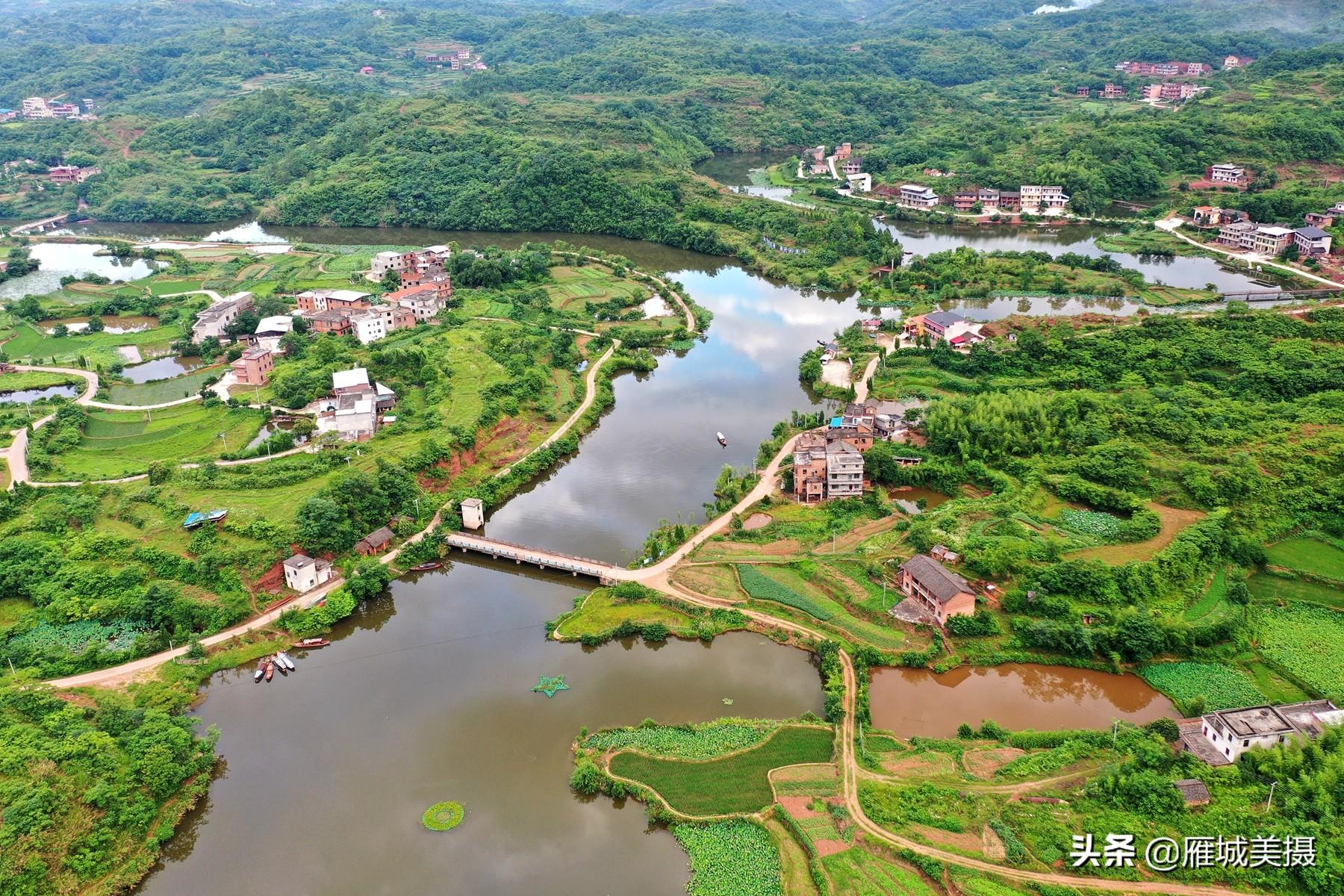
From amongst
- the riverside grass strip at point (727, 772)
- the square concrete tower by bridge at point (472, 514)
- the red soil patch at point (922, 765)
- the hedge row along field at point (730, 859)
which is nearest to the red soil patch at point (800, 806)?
the riverside grass strip at point (727, 772)

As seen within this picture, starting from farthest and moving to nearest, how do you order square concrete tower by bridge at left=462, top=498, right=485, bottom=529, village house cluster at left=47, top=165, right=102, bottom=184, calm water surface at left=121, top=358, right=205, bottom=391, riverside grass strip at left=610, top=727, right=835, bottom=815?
village house cluster at left=47, top=165, right=102, bottom=184
calm water surface at left=121, top=358, right=205, bottom=391
square concrete tower by bridge at left=462, top=498, right=485, bottom=529
riverside grass strip at left=610, top=727, right=835, bottom=815

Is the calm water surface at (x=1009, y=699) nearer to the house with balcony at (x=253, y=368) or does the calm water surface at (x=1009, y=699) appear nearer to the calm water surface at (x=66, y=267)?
the house with balcony at (x=253, y=368)

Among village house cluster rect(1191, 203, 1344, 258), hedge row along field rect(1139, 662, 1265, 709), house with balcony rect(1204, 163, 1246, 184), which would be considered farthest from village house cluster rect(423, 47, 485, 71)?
hedge row along field rect(1139, 662, 1265, 709)

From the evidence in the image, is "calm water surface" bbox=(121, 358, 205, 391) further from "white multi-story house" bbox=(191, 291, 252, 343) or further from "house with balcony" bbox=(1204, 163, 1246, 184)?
"house with balcony" bbox=(1204, 163, 1246, 184)

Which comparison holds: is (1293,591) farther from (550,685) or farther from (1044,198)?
(1044,198)

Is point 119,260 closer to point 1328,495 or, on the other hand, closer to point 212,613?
point 212,613

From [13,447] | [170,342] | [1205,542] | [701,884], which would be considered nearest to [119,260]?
[170,342]

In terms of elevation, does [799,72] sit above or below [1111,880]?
above
